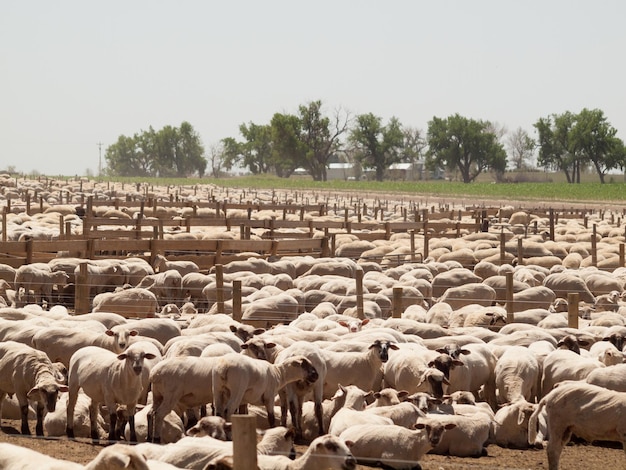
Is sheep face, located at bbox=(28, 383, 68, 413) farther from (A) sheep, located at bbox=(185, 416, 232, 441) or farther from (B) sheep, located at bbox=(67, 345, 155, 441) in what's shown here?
(A) sheep, located at bbox=(185, 416, 232, 441)

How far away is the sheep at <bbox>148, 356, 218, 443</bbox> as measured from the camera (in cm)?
1110

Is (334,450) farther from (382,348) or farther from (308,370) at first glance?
(382,348)

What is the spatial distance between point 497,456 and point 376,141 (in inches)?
4689

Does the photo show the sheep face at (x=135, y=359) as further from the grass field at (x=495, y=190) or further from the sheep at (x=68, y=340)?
the grass field at (x=495, y=190)

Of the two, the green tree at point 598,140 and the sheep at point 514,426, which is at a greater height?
the green tree at point 598,140

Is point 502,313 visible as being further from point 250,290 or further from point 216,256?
point 216,256

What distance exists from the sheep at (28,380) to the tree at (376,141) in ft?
383

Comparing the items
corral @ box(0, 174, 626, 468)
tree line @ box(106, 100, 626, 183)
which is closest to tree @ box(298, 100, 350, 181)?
tree line @ box(106, 100, 626, 183)

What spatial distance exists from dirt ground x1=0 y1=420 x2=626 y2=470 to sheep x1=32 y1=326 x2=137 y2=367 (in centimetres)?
174

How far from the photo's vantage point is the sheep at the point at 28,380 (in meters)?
11.1

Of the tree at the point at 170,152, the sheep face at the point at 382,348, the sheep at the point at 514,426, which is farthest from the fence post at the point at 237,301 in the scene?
the tree at the point at 170,152

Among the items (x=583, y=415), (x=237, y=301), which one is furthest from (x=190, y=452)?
(x=237, y=301)

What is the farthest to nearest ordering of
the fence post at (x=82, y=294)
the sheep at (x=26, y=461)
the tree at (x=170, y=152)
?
the tree at (x=170, y=152) < the fence post at (x=82, y=294) < the sheep at (x=26, y=461)

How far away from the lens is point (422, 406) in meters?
11.3
